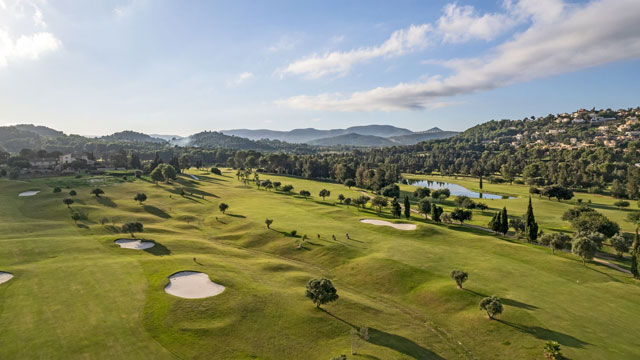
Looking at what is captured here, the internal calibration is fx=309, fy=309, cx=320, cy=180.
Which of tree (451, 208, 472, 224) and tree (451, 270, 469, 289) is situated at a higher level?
tree (451, 208, 472, 224)

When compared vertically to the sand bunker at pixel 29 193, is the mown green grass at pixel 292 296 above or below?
below

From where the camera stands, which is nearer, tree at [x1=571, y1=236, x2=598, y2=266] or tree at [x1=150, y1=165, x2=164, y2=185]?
tree at [x1=571, y1=236, x2=598, y2=266]

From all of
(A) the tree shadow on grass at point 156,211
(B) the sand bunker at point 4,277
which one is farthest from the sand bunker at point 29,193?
(B) the sand bunker at point 4,277

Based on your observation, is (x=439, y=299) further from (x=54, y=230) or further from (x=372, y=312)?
(x=54, y=230)

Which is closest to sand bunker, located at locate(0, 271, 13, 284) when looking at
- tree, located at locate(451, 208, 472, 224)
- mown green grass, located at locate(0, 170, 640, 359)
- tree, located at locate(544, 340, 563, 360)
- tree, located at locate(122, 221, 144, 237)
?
mown green grass, located at locate(0, 170, 640, 359)

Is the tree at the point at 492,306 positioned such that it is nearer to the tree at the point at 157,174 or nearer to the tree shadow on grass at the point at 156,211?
the tree shadow on grass at the point at 156,211

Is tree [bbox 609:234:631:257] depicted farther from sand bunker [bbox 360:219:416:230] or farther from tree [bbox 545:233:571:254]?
sand bunker [bbox 360:219:416:230]

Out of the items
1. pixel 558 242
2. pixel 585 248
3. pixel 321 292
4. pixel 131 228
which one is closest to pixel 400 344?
pixel 321 292
